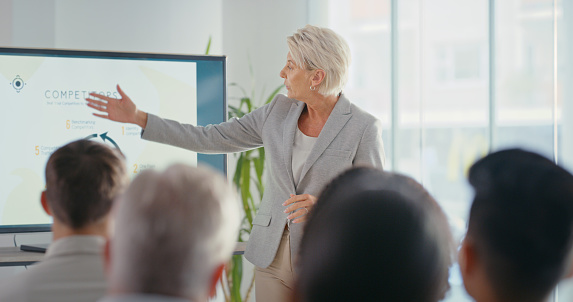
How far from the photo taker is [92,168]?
1330 mm

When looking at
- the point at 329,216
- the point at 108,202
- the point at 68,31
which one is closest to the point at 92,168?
the point at 108,202

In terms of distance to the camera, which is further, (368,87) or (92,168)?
(368,87)

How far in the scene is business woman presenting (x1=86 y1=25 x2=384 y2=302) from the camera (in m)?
2.47

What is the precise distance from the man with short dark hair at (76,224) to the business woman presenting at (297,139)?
107 centimetres

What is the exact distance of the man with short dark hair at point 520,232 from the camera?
92cm

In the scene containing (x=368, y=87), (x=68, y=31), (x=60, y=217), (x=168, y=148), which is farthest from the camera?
(x=368, y=87)

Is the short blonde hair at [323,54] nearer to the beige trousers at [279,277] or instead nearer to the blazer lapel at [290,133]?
the blazer lapel at [290,133]

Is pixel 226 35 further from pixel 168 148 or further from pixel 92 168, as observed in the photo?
pixel 92 168

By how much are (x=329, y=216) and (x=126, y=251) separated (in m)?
0.30

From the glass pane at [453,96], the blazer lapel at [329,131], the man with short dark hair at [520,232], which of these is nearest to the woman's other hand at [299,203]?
the blazer lapel at [329,131]

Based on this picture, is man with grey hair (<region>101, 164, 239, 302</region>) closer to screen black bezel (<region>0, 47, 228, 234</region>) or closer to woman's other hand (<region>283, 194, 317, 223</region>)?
woman's other hand (<region>283, 194, 317, 223</region>)

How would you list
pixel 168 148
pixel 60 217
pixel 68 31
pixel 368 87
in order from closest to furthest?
pixel 60 217
pixel 168 148
pixel 68 31
pixel 368 87

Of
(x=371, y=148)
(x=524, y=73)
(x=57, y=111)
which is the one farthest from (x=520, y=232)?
(x=524, y=73)

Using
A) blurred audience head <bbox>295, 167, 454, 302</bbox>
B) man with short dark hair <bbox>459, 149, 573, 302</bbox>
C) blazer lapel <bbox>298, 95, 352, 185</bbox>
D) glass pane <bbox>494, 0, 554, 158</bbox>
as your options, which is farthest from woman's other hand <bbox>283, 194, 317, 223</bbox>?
glass pane <bbox>494, 0, 554, 158</bbox>
